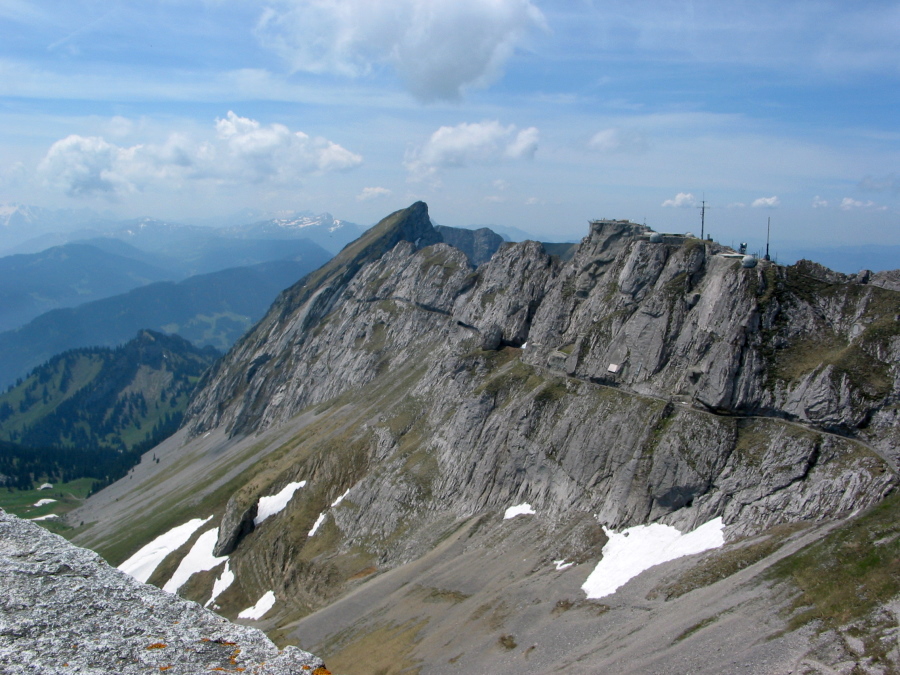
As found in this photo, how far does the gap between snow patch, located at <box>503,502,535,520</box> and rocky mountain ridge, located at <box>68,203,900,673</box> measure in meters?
1.09

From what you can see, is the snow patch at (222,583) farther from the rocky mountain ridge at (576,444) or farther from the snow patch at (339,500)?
the snow patch at (339,500)

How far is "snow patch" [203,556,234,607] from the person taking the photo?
340ft

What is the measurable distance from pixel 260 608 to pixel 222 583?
14347 mm

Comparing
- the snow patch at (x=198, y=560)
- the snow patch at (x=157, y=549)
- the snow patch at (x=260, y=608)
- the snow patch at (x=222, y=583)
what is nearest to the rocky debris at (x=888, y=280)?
the snow patch at (x=260, y=608)

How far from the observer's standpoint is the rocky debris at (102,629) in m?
12.5

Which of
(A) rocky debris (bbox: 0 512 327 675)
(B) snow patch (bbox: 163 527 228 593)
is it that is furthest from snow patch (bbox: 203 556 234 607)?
(A) rocky debris (bbox: 0 512 327 675)

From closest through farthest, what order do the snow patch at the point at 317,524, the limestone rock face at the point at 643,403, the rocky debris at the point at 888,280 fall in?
the limestone rock face at the point at 643,403, the rocky debris at the point at 888,280, the snow patch at the point at 317,524

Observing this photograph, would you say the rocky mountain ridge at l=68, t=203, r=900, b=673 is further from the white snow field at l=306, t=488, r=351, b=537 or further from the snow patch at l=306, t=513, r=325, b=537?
the snow patch at l=306, t=513, r=325, b=537

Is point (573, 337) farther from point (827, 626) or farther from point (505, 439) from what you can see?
point (827, 626)

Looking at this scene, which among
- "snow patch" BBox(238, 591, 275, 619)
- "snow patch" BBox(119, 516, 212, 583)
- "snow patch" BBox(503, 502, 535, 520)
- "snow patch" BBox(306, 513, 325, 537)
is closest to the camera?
"snow patch" BBox(503, 502, 535, 520)

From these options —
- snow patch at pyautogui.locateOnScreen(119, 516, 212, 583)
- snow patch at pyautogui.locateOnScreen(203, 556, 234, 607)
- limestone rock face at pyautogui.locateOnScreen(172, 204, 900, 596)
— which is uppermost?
limestone rock face at pyautogui.locateOnScreen(172, 204, 900, 596)

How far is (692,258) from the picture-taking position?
296ft

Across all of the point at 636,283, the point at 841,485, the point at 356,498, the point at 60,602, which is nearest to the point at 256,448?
the point at 356,498

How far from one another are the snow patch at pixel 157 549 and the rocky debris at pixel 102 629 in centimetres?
11865
